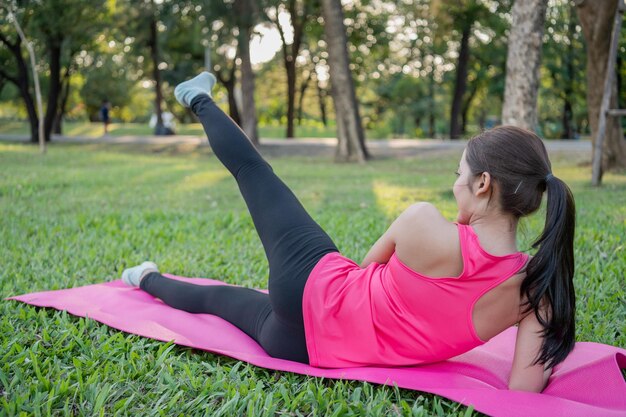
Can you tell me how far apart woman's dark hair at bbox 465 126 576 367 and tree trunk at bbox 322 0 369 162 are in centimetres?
1203

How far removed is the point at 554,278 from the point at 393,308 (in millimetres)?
584

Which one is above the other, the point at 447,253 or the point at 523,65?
the point at 523,65

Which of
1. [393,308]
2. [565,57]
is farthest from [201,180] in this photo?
[565,57]

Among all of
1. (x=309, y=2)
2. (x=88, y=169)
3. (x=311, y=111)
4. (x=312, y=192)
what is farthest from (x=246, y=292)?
(x=311, y=111)

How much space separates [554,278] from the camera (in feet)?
7.14

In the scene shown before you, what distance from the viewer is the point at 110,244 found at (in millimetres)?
5176

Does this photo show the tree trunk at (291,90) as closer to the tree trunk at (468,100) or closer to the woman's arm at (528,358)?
the tree trunk at (468,100)

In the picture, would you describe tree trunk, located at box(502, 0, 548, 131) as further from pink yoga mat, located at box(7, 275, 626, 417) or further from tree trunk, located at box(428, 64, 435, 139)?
tree trunk, located at box(428, 64, 435, 139)

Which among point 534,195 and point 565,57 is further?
point 565,57

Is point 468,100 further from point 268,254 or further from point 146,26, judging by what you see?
point 268,254

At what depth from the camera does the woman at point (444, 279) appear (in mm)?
2117

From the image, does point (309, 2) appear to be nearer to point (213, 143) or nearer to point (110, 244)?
point (110, 244)

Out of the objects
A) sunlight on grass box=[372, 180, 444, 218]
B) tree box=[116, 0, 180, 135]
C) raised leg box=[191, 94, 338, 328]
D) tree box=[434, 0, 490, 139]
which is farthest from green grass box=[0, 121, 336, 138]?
raised leg box=[191, 94, 338, 328]

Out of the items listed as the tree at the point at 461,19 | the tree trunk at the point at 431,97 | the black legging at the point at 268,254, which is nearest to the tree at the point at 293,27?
the tree at the point at 461,19
